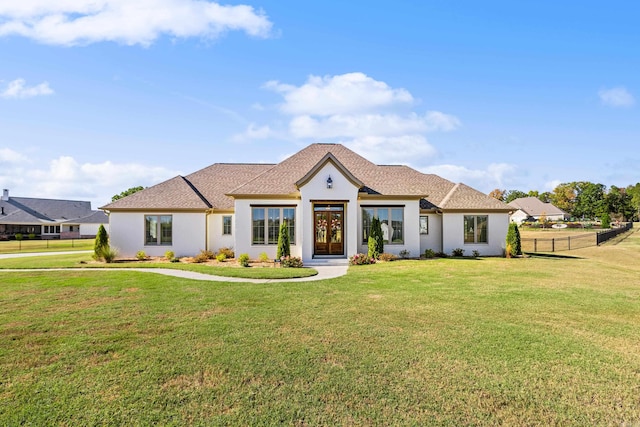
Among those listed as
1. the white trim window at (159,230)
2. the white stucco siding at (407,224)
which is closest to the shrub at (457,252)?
the white stucco siding at (407,224)

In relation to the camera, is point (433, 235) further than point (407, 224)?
Yes

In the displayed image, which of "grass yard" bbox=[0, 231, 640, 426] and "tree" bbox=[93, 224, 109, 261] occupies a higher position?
"tree" bbox=[93, 224, 109, 261]

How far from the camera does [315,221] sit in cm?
1988

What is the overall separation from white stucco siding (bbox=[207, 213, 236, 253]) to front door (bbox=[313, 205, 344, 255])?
5391 millimetres

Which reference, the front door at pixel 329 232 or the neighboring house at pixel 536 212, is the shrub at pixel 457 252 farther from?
the neighboring house at pixel 536 212

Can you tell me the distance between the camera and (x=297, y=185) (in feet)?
62.1

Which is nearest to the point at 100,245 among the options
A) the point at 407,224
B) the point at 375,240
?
the point at 375,240

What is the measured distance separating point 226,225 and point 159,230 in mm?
3798

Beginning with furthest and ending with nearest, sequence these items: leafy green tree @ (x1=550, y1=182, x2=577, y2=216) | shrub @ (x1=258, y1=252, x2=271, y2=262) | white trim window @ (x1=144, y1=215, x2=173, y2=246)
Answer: leafy green tree @ (x1=550, y1=182, x2=577, y2=216)
white trim window @ (x1=144, y1=215, x2=173, y2=246)
shrub @ (x1=258, y1=252, x2=271, y2=262)

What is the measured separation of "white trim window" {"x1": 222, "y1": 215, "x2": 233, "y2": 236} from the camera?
71.8 ft

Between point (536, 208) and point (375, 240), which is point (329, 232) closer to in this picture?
point (375, 240)

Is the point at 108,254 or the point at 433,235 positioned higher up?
the point at 433,235

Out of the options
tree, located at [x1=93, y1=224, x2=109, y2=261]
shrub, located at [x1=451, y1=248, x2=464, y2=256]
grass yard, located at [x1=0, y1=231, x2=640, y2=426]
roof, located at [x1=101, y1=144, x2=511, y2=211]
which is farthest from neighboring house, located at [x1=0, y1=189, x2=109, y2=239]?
shrub, located at [x1=451, y1=248, x2=464, y2=256]

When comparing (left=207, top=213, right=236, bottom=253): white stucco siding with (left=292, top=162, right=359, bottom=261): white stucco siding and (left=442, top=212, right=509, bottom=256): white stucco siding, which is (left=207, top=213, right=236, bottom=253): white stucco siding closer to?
(left=292, top=162, right=359, bottom=261): white stucco siding
